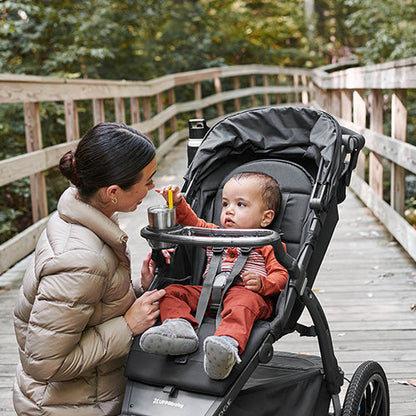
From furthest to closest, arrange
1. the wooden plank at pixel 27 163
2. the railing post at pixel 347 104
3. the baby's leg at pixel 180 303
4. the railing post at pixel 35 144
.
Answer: the railing post at pixel 347 104 < the railing post at pixel 35 144 < the wooden plank at pixel 27 163 < the baby's leg at pixel 180 303

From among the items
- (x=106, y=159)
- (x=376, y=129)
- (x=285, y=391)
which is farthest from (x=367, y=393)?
(x=376, y=129)

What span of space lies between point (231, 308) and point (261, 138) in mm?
1005

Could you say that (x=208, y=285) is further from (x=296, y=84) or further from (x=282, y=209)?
(x=296, y=84)

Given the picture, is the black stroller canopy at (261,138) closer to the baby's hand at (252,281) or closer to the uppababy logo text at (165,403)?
the baby's hand at (252,281)

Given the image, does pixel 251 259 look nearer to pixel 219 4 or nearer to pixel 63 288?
pixel 63 288

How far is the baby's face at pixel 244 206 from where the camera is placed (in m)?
2.49

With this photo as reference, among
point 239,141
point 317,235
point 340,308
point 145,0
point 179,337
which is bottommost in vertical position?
point 340,308

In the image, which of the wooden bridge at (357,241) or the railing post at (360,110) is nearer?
the wooden bridge at (357,241)

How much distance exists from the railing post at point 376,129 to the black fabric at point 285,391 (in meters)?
3.78

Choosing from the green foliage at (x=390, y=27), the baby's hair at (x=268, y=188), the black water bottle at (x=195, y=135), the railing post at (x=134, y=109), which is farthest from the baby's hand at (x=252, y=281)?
the green foliage at (x=390, y=27)

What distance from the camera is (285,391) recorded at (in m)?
2.16

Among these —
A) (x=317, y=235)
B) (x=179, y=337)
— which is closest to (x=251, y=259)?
(x=317, y=235)

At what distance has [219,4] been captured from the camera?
18.4 m

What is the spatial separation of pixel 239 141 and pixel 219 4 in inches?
654
